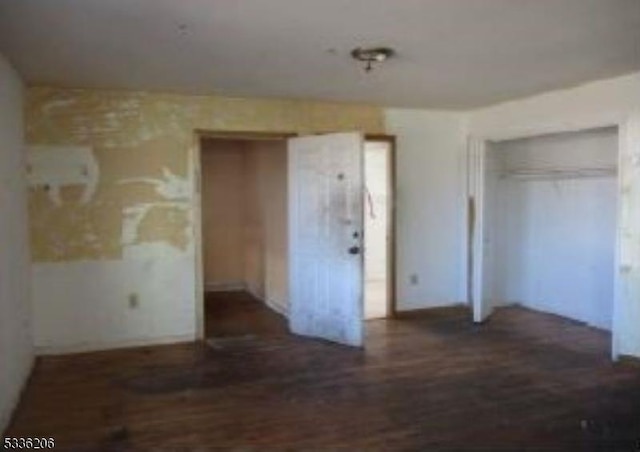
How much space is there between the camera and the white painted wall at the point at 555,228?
555 centimetres

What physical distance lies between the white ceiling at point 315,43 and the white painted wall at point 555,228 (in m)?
1.31

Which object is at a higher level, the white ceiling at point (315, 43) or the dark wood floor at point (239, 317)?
the white ceiling at point (315, 43)

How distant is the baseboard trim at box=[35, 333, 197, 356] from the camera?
15.4ft

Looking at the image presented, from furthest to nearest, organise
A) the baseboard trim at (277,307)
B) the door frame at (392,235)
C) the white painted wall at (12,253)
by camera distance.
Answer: the baseboard trim at (277,307) < the door frame at (392,235) < the white painted wall at (12,253)

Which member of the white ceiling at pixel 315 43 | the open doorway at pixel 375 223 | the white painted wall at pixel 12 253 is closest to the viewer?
the white ceiling at pixel 315 43

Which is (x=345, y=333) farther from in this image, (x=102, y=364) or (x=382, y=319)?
(x=102, y=364)

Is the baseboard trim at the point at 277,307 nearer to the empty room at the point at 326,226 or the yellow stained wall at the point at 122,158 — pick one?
the empty room at the point at 326,226

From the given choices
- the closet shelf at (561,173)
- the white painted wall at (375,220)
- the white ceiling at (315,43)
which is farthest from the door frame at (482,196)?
the white painted wall at (375,220)

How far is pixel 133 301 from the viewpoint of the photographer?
4.97m

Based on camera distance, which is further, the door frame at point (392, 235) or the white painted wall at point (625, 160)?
the door frame at point (392, 235)

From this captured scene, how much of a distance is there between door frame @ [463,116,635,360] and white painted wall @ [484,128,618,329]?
0.13m

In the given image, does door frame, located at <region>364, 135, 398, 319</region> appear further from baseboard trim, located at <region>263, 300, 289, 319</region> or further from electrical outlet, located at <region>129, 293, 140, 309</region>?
electrical outlet, located at <region>129, 293, 140, 309</region>

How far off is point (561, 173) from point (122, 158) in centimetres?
449

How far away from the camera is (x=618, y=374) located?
418 cm
